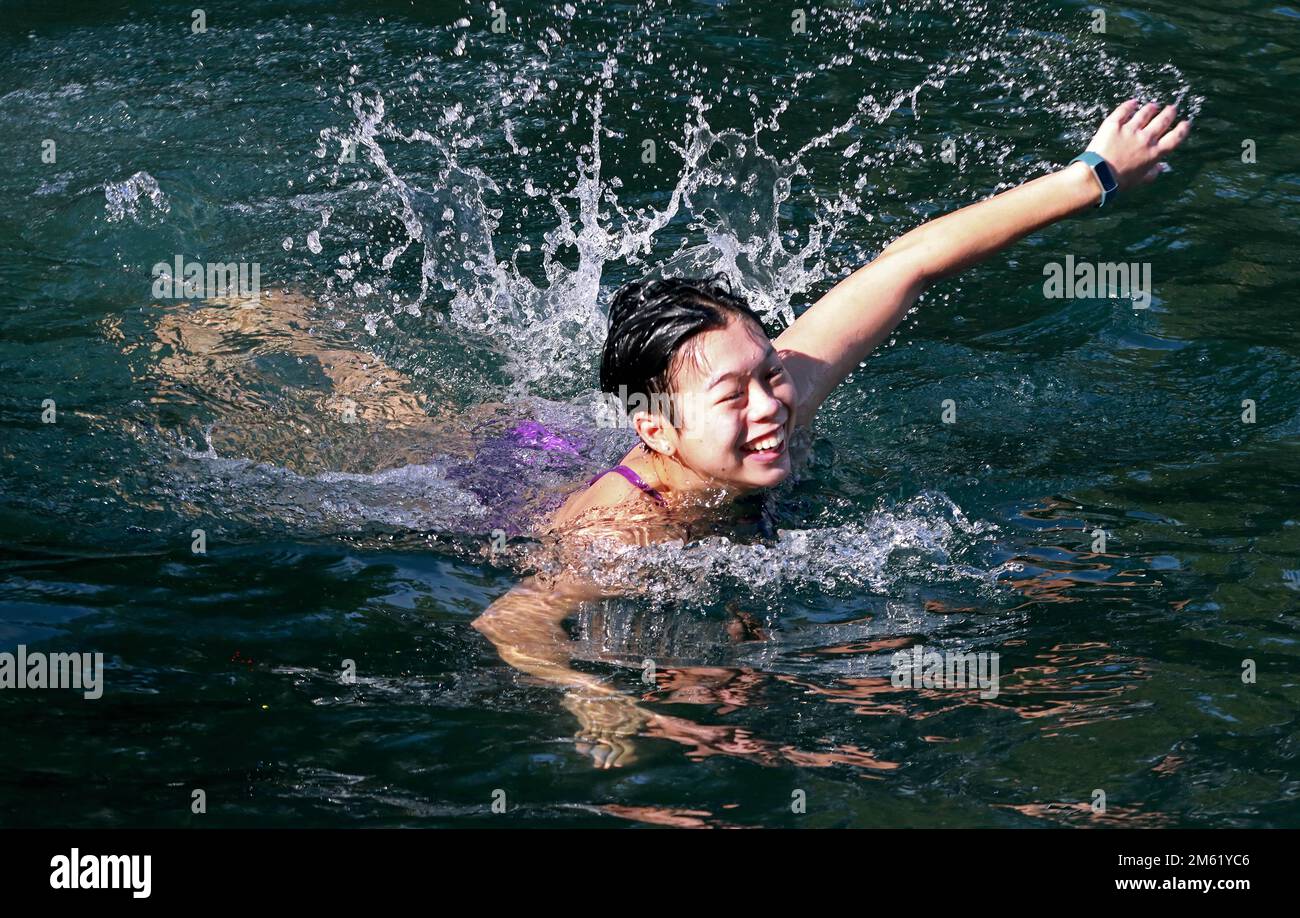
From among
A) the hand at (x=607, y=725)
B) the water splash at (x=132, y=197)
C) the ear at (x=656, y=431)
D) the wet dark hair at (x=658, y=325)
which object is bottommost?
the hand at (x=607, y=725)

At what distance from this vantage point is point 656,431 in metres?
4.66

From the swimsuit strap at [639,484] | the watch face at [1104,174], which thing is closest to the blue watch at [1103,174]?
the watch face at [1104,174]

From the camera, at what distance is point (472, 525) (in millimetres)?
5129

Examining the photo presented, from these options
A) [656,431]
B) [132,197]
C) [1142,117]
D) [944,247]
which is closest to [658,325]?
[656,431]

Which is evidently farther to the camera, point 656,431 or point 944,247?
point 944,247

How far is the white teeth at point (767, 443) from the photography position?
448cm

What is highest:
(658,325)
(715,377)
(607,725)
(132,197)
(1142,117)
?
(132,197)

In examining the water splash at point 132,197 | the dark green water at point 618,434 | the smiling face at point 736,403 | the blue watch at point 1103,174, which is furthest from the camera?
the water splash at point 132,197

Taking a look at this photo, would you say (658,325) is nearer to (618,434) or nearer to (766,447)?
(766,447)

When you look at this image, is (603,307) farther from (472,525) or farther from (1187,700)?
(1187,700)

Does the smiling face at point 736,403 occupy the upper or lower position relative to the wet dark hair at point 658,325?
lower

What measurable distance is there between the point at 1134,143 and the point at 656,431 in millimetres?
1903

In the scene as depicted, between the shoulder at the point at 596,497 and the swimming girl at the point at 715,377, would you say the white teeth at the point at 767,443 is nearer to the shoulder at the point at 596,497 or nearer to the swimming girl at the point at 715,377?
the swimming girl at the point at 715,377
